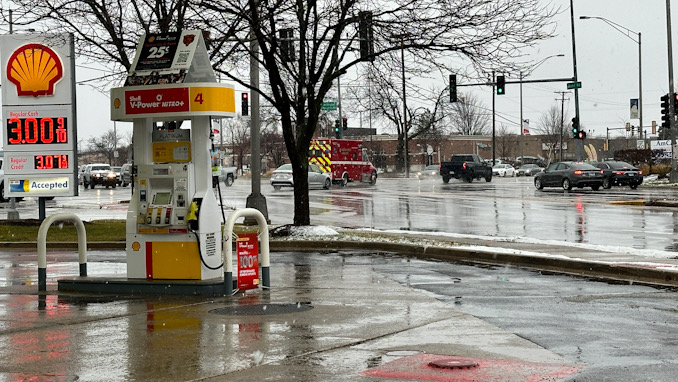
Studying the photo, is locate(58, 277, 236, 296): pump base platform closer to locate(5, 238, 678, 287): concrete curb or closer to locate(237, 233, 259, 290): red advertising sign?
locate(237, 233, 259, 290): red advertising sign

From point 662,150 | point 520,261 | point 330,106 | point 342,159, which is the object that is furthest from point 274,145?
point 520,261

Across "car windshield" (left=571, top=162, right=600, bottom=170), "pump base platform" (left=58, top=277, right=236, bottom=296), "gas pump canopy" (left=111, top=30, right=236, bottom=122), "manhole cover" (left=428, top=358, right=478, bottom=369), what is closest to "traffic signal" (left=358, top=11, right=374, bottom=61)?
"gas pump canopy" (left=111, top=30, right=236, bottom=122)

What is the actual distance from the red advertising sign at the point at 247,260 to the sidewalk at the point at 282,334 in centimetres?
18

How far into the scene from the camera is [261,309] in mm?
10664

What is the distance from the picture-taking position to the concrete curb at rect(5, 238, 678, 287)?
1323cm

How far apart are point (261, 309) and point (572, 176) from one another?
122 ft

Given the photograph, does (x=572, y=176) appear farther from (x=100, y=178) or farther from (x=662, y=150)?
(x=100, y=178)

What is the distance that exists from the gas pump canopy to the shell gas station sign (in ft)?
42.1

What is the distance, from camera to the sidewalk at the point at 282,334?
7230 mm

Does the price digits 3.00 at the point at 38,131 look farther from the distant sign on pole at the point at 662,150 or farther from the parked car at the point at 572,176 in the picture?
the distant sign on pole at the point at 662,150

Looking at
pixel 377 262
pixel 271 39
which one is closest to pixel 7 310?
pixel 377 262

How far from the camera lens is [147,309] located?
35.9 ft

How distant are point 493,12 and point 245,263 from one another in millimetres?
9807

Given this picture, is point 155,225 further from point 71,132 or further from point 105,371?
point 71,132
